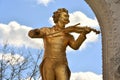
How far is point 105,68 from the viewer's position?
3.63 metres

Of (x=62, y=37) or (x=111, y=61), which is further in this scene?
(x=62, y=37)

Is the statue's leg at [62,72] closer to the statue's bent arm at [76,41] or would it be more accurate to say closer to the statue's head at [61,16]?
the statue's bent arm at [76,41]

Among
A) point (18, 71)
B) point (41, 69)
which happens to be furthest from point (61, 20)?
point (18, 71)

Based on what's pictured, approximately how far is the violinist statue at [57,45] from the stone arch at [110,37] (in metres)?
0.15

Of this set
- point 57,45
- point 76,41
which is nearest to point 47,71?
point 57,45

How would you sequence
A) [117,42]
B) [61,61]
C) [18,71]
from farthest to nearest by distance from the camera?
[18,71] → [61,61] → [117,42]

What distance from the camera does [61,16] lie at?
13.0ft

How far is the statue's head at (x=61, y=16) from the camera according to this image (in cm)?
395

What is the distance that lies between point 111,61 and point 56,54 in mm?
504

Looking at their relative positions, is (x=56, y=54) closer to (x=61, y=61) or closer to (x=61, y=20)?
(x=61, y=61)

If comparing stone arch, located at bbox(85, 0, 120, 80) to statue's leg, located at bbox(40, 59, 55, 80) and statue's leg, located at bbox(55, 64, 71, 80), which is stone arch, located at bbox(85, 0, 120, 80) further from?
statue's leg, located at bbox(40, 59, 55, 80)

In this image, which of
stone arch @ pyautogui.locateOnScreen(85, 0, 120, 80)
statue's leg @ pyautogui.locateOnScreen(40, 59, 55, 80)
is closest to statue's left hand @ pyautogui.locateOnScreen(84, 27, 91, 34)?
stone arch @ pyautogui.locateOnScreen(85, 0, 120, 80)

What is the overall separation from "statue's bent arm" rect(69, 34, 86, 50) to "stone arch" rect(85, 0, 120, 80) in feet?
0.58

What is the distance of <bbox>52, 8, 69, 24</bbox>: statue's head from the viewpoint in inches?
156
